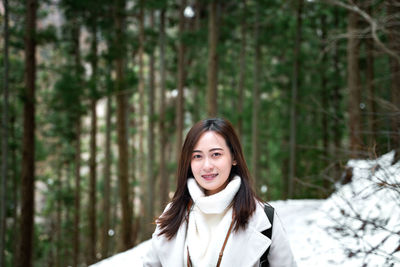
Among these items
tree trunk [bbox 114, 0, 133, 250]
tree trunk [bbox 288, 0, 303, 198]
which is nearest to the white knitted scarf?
tree trunk [bbox 114, 0, 133, 250]

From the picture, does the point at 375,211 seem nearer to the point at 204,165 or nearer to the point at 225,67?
the point at 204,165

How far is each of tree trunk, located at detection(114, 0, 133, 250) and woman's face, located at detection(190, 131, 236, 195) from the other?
9073mm

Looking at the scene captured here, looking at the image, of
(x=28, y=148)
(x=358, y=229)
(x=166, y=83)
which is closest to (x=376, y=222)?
(x=358, y=229)

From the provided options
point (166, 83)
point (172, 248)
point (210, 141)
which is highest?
point (166, 83)

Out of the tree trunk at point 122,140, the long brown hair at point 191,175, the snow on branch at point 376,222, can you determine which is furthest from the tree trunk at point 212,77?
the long brown hair at point 191,175

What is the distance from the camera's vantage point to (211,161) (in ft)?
6.57

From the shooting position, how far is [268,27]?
16.5 metres

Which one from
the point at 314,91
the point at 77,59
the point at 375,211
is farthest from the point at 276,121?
the point at 375,211

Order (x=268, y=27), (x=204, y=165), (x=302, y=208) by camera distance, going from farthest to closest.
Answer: (x=268, y=27) → (x=302, y=208) → (x=204, y=165)

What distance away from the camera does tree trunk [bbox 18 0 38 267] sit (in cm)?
909

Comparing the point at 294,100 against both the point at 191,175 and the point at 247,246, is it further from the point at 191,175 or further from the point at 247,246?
the point at 247,246

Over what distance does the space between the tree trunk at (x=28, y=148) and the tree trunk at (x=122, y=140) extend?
2386 mm

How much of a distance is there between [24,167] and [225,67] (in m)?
12.2

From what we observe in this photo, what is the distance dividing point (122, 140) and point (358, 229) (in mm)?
8660
